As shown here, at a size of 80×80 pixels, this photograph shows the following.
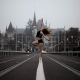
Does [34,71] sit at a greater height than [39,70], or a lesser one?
lesser

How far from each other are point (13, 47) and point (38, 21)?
489 ft

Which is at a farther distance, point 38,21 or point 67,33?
point 67,33

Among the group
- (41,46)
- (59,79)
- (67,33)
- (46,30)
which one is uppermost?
(67,33)

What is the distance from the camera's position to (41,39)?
847 centimetres

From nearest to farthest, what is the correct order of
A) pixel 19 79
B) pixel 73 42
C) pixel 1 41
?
pixel 19 79 → pixel 73 42 → pixel 1 41

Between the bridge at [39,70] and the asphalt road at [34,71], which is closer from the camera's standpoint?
the bridge at [39,70]

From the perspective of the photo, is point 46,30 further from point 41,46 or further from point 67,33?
point 67,33

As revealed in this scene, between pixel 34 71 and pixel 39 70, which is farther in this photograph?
pixel 34 71

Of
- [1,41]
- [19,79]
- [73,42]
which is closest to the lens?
[19,79]

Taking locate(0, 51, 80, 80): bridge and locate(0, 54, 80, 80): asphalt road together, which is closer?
locate(0, 51, 80, 80): bridge

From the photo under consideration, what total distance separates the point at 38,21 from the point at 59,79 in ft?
7.08

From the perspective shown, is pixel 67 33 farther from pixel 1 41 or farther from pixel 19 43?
pixel 1 41

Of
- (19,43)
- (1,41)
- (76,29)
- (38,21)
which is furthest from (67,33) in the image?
(38,21)

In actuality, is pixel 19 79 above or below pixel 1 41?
below
